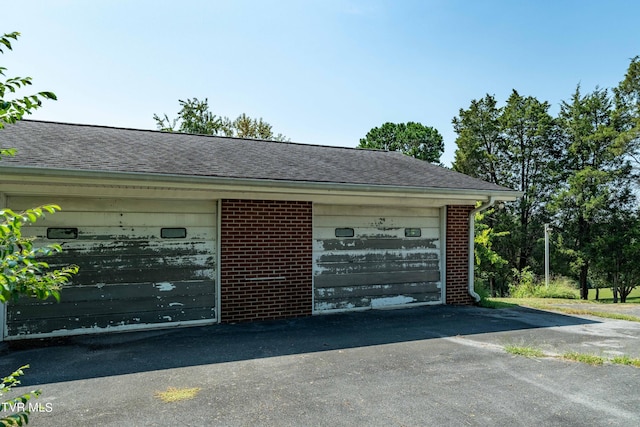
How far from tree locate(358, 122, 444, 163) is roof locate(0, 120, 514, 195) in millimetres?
24222

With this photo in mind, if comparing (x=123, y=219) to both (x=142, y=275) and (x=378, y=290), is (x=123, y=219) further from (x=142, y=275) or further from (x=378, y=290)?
(x=378, y=290)

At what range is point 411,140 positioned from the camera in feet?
112

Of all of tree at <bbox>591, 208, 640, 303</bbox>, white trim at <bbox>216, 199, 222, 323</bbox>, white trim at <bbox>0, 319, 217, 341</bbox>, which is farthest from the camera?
tree at <bbox>591, 208, 640, 303</bbox>

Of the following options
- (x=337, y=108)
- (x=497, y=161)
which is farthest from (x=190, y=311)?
(x=497, y=161)

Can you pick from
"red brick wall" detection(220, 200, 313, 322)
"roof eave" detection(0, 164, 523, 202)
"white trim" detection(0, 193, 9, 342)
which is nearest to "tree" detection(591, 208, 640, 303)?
"roof eave" detection(0, 164, 523, 202)

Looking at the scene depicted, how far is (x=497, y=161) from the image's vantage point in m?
29.8

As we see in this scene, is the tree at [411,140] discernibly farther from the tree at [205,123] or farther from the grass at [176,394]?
the grass at [176,394]

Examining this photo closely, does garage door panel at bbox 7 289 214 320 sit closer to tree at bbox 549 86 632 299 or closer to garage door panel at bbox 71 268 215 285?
garage door panel at bbox 71 268 215 285

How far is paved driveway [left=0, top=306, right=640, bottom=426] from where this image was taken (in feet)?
11.8

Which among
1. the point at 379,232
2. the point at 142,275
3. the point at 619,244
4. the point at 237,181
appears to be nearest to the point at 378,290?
the point at 379,232

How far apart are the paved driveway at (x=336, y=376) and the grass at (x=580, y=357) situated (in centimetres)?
16

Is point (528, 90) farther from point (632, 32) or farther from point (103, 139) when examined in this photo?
point (103, 139)

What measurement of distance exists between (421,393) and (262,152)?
634 cm

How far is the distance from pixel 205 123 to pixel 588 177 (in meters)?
25.0
